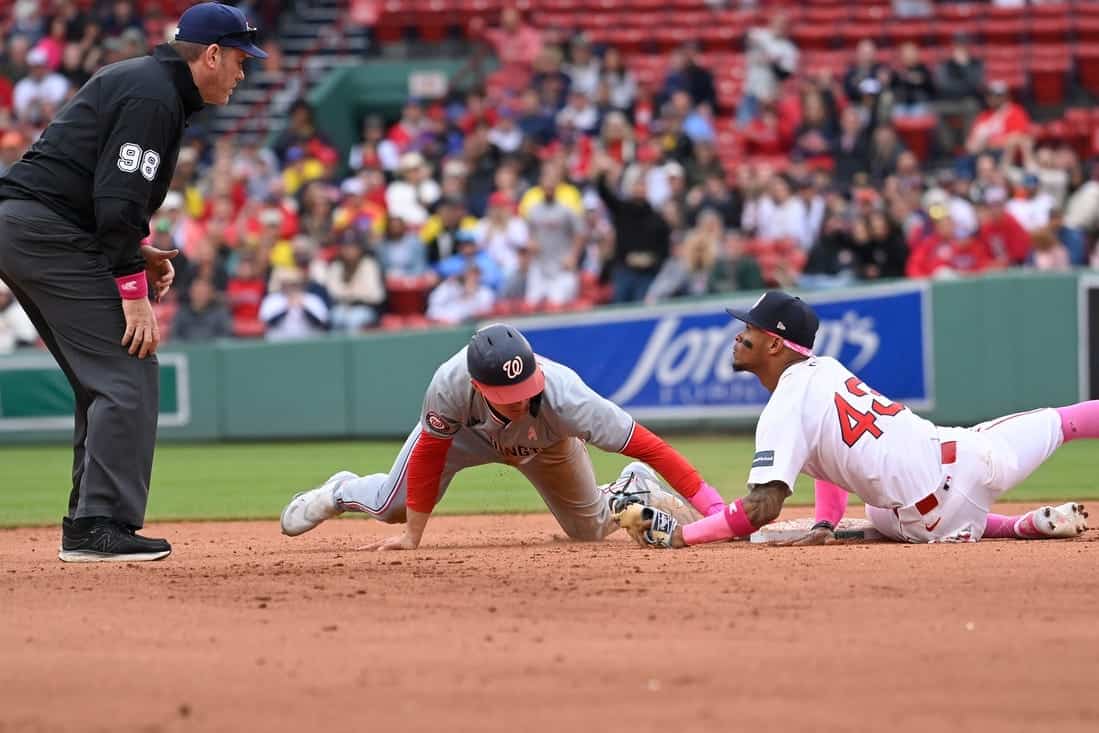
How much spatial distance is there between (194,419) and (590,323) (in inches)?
167

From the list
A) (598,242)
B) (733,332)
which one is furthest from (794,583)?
(598,242)

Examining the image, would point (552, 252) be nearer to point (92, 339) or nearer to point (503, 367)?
point (503, 367)

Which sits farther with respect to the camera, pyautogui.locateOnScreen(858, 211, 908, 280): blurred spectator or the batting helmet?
pyautogui.locateOnScreen(858, 211, 908, 280): blurred spectator

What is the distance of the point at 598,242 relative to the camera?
17.1m

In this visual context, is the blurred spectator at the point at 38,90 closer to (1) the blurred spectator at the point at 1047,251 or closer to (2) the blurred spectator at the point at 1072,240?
(1) the blurred spectator at the point at 1047,251

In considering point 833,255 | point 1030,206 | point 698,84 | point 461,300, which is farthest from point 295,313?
point 1030,206

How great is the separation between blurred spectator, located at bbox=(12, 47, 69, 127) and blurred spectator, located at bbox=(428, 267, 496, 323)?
21.2 ft

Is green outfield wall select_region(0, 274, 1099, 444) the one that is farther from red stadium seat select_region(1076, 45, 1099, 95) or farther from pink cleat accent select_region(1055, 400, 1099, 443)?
pink cleat accent select_region(1055, 400, 1099, 443)

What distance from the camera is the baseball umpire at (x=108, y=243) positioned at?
629 centimetres

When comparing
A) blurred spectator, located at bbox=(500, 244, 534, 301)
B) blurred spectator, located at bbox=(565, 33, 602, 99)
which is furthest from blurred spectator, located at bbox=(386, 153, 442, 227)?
blurred spectator, located at bbox=(565, 33, 602, 99)

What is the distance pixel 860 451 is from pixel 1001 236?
10.3 m

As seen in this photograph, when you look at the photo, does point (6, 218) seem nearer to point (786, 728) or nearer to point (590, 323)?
point (786, 728)

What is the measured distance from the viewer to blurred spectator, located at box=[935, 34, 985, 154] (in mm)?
19047

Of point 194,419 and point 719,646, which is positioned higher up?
point 719,646
